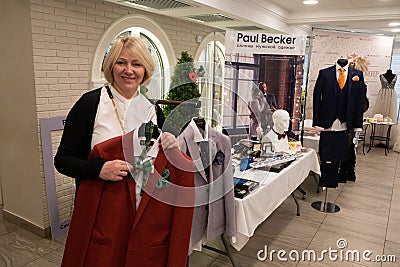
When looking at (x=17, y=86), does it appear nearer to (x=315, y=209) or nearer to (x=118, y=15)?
(x=118, y=15)

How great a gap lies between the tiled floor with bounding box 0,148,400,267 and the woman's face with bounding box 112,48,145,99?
77.8 inches

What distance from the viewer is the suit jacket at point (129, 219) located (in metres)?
1.23

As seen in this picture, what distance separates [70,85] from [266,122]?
1.95m

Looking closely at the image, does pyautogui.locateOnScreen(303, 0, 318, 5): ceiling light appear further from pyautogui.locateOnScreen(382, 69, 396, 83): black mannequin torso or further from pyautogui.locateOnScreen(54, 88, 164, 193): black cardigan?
pyautogui.locateOnScreen(54, 88, 164, 193): black cardigan

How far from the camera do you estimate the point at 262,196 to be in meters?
2.53

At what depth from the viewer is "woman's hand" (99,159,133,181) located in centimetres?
117

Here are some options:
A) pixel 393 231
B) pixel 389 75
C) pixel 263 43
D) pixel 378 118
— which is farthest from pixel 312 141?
pixel 389 75

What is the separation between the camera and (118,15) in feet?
12.1

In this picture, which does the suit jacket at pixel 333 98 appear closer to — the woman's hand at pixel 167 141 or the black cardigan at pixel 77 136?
the woman's hand at pixel 167 141

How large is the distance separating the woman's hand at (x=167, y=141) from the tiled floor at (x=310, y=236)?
6.07ft

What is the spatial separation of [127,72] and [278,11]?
4367 mm

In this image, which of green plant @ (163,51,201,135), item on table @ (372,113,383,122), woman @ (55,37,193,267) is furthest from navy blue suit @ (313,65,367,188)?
item on table @ (372,113,383,122)

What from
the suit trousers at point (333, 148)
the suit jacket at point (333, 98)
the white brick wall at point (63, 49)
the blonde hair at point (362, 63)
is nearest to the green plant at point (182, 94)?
the white brick wall at point (63, 49)

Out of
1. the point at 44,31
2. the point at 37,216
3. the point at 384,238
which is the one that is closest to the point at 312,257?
the point at 384,238
